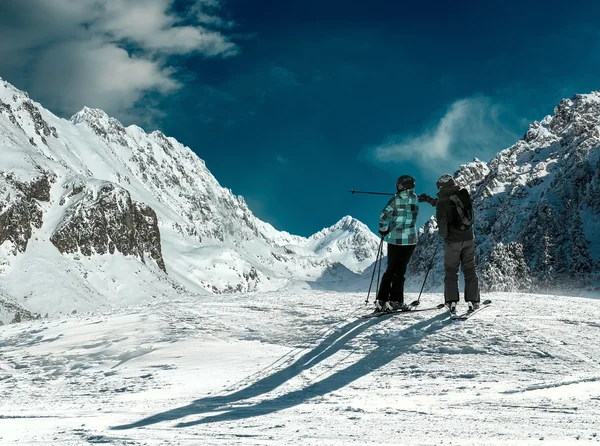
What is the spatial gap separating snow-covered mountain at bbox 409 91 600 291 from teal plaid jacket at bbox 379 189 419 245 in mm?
98139

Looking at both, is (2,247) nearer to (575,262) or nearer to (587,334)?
(575,262)

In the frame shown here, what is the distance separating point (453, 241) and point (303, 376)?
14.9ft

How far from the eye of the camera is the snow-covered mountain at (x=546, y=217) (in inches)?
4653

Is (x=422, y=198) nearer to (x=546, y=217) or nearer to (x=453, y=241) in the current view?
(x=453, y=241)

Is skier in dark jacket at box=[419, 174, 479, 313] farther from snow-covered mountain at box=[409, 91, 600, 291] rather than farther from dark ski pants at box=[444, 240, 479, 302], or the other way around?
snow-covered mountain at box=[409, 91, 600, 291]

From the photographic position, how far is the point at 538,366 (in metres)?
7.58

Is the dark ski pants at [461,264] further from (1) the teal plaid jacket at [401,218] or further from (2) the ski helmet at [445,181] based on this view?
(2) the ski helmet at [445,181]

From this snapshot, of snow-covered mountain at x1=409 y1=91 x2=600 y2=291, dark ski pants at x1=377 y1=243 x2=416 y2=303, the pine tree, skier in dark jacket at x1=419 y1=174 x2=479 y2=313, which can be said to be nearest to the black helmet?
skier in dark jacket at x1=419 y1=174 x2=479 y2=313

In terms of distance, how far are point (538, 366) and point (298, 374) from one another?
11.3 feet

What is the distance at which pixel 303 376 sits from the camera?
7613 millimetres

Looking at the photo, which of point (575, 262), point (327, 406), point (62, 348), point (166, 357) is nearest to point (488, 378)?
point (327, 406)

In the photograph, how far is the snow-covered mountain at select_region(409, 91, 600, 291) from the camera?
388ft

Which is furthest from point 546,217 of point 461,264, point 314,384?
point 314,384

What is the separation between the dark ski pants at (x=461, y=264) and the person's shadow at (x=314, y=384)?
26.5 inches
